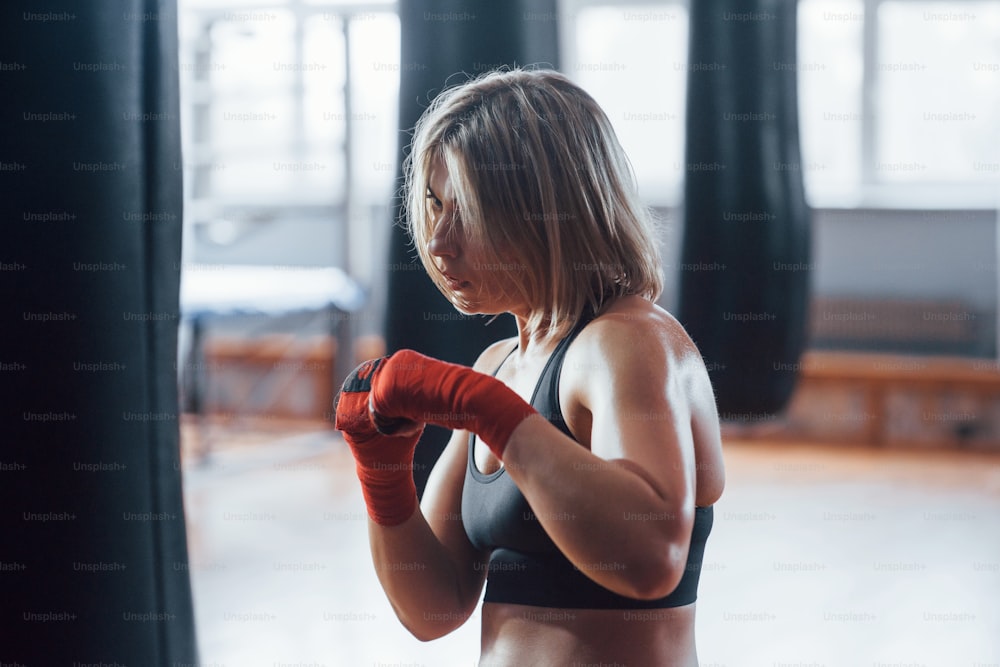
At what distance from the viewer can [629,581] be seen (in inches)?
28.4

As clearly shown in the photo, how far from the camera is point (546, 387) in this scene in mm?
883

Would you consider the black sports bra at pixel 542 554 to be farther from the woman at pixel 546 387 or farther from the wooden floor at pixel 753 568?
the wooden floor at pixel 753 568

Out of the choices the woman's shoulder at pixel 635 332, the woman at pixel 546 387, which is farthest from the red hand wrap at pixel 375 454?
the woman's shoulder at pixel 635 332

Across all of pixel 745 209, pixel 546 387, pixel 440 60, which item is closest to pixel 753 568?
pixel 745 209

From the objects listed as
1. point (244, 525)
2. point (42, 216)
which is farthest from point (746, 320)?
point (244, 525)

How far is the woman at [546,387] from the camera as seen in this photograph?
2.49 feet

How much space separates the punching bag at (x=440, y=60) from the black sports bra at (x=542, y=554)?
45 cm

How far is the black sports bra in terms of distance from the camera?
0.88 m

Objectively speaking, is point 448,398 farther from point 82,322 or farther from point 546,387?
point 82,322

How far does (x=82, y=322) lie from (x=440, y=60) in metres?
0.68

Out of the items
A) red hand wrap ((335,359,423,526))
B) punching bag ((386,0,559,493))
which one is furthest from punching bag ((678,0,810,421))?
red hand wrap ((335,359,423,526))

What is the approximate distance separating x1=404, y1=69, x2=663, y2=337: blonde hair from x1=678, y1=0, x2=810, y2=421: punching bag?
0.70 m

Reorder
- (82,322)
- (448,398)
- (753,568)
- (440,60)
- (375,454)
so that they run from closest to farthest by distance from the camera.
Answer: (448,398)
(375,454)
(440,60)
(82,322)
(753,568)

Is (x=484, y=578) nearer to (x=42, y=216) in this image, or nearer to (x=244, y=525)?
(x=42, y=216)
